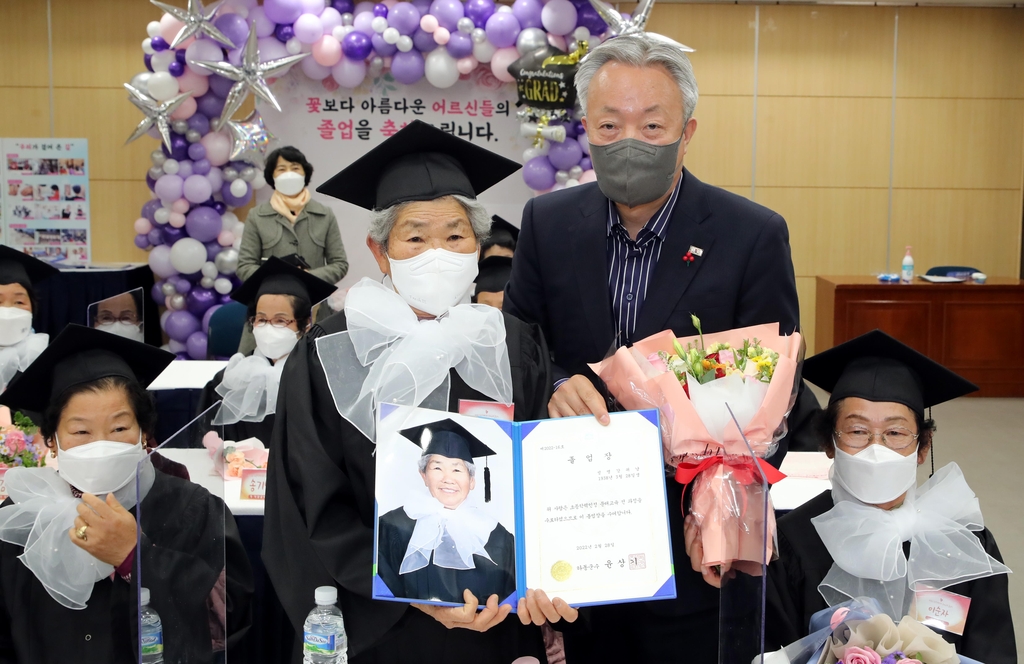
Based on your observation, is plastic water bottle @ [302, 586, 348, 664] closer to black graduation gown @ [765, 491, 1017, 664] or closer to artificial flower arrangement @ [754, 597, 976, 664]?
artificial flower arrangement @ [754, 597, 976, 664]

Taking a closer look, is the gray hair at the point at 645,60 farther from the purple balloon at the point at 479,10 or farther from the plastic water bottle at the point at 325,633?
the purple balloon at the point at 479,10

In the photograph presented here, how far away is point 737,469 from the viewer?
1.84 meters

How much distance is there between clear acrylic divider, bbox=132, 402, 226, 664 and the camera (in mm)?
1602

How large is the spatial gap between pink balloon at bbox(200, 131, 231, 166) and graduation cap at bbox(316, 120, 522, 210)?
20.0 feet

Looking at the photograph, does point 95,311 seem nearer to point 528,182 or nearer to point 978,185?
point 528,182

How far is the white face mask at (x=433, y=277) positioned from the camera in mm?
1945

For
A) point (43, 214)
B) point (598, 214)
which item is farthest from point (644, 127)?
point (43, 214)

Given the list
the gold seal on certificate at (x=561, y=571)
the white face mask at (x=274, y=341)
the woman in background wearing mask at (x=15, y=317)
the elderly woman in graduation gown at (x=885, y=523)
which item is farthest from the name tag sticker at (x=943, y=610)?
the woman in background wearing mask at (x=15, y=317)

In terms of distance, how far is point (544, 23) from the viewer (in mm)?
7480

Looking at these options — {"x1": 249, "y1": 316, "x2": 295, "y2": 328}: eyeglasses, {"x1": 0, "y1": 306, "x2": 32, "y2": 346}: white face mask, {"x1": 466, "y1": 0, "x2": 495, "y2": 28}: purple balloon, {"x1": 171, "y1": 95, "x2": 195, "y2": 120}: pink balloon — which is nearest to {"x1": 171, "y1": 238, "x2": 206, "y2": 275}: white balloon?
{"x1": 171, "y1": 95, "x2": 195, "y2": 120}: pink balloon

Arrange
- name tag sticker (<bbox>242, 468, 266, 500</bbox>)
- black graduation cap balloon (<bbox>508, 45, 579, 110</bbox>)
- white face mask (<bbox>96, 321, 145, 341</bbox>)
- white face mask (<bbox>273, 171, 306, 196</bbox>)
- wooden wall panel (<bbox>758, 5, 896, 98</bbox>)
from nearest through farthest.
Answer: name tag sticker (<bbox>242, 468, 266, 500</bbox>), white face mask (<bbox>96, 321, 145, 341</bbox>), white face mask (<bbox>273, 171, 306, 196</bbox>), black graduation cap balloon (<bbox>508, 45, 579, 110</bbox>), wooden wall panel (<bbox>758, 5, 896, 98</bbox>)

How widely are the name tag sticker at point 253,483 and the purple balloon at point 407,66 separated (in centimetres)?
541

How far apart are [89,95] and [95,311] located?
525cm

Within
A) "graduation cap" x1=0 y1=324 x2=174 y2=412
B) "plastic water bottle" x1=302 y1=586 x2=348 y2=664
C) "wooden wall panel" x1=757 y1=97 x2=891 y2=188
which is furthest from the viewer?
"wooden wall panel" x1=757 y1=97 x2=891 y2=188
